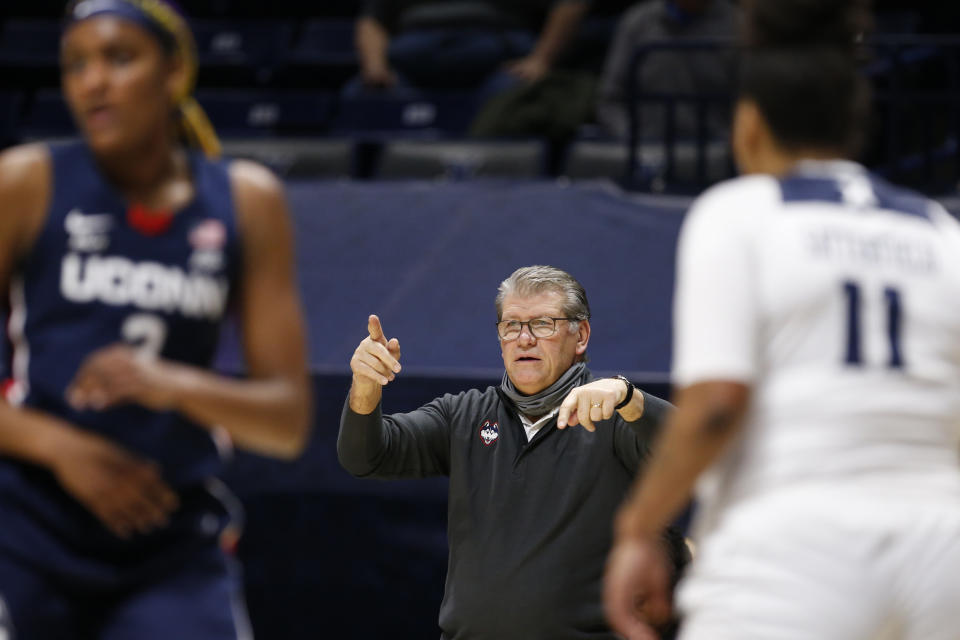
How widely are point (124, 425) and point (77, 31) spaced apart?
1.91ft

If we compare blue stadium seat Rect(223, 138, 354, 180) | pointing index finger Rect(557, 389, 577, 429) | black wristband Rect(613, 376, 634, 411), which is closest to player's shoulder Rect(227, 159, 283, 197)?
pointing index finger Rect(557, 389, 577, 429)

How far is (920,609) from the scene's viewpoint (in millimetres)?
2029

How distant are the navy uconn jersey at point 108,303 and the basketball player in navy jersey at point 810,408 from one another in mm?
681

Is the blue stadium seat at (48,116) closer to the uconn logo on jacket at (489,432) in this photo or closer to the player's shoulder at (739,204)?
the uconn logo on jacket at (489,432)

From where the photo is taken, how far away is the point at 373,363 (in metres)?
3.09

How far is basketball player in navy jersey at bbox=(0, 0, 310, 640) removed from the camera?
83.8 inches

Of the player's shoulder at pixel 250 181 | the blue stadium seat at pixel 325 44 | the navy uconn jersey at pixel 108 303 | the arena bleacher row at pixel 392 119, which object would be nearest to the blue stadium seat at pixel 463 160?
the arena bleacher row at pixel 392 119

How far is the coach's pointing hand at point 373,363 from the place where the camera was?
304cm

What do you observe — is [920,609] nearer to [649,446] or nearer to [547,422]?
[649,446]

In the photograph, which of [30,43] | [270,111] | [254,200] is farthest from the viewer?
[30,43]

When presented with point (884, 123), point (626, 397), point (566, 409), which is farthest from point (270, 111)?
point (566, 409)

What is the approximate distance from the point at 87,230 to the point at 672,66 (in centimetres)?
501

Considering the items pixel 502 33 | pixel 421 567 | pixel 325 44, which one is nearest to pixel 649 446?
pixel 421 567

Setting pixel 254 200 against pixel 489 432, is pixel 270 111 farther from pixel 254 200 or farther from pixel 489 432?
pixel 254 200
